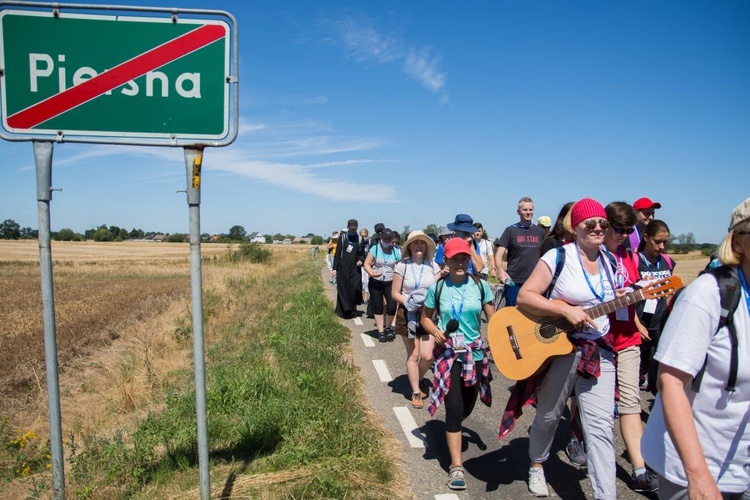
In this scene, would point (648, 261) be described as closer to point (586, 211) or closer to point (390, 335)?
point (586, 211)

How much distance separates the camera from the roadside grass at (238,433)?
3.56m

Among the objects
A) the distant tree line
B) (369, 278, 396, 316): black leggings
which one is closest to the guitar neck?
(369, 278, 396, 316): black leggings

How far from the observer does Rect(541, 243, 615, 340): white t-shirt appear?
333 cm

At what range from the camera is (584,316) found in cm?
→ 320

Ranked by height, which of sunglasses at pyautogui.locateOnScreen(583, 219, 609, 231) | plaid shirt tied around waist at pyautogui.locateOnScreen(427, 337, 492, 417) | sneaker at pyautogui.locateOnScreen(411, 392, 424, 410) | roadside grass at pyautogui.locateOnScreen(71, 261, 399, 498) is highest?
sunglasses at pyautogui.locateOnScreen(583, 219, 609, 231)

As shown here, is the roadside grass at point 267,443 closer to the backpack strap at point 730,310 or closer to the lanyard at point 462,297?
the lanyard at point 462,297

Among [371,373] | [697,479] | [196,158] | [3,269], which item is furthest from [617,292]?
[3,269]

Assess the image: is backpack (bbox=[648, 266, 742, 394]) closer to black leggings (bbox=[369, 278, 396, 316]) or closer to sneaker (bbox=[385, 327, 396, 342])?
black leggings (bbox=[369, 278, 396, 316])

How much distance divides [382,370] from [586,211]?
14.0 ft

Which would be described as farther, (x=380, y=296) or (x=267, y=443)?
(x=380, y=296)

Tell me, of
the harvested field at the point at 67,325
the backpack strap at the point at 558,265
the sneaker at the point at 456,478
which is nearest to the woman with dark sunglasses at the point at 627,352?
the backpack strap at the point at 558,265

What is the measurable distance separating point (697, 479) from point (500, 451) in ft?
9.11

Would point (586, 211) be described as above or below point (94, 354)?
above

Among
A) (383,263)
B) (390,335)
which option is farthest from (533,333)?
(390,335)
